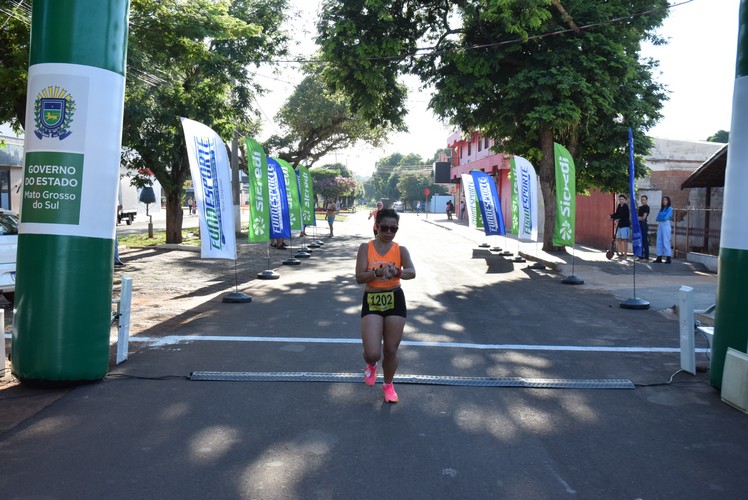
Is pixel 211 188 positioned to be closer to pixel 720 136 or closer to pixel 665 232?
pixel 665 232

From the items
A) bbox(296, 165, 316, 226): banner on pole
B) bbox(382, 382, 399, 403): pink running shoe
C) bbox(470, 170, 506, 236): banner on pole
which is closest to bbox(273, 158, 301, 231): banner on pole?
bbox(296, 165, 316, 226): banner on pole

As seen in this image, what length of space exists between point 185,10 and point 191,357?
10082mm

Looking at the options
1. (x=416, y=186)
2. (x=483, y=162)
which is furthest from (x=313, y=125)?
(x=416, y=186)

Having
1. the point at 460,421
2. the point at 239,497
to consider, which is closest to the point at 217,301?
the point at 460,421

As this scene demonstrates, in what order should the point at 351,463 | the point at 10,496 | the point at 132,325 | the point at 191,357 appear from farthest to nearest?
1. the point at 132,325
2. the point at 191,357
3. the point at 351,463
4. the point at 10,496

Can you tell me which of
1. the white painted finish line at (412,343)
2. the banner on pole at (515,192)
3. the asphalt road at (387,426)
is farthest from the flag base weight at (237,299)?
the banner on pole at (515,192)

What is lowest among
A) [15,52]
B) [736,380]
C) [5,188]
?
[736,380]

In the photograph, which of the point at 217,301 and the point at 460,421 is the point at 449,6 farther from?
the point at 460,421

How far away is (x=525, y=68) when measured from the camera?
17234 mm

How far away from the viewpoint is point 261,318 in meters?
9.57

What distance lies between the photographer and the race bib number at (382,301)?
5.47 meters

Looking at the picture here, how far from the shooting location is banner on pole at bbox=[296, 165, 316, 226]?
909 inches

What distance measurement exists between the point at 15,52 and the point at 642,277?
1444cm

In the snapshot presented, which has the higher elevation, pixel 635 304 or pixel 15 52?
pixel 15 52
